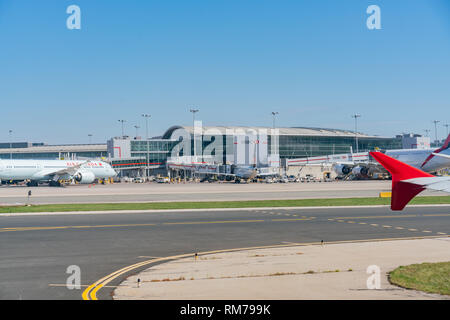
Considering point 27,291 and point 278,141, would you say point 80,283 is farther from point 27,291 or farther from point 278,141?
point 278,141

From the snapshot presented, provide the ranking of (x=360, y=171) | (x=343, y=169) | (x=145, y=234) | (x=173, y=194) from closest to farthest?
(x=145, y=234)
(x=173, y=194)
(x=360, y=171)
(x=343, y=169)

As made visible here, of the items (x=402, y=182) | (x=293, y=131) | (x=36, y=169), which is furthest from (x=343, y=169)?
(x=402, y=182)

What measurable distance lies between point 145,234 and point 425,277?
14.2 m

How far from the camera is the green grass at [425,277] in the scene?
12.4m

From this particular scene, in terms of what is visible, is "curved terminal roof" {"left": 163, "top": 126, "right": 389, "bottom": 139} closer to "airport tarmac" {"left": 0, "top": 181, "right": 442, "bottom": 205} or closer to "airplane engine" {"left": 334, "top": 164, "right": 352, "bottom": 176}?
"airplane engine" {"left": 334, "top": 164, "right": 352, "bottom": 176}

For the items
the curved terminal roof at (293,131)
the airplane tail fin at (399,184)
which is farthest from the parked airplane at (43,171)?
the airplane tail fin at (399,184)

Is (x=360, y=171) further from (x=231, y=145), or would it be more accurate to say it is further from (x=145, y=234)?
(x=145, y=234)

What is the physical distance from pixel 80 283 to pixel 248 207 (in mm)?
26192

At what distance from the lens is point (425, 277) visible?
1352 centimetres

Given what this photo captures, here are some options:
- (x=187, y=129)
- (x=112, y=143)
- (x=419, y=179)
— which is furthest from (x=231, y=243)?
(x=187, y=129)

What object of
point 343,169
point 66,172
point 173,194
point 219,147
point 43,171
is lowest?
point 173,194

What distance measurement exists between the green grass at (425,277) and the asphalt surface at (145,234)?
6722mm

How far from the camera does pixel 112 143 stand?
12369 centimetres

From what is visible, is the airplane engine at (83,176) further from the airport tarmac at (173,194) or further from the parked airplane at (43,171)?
the airport tarmac at (173,194)
